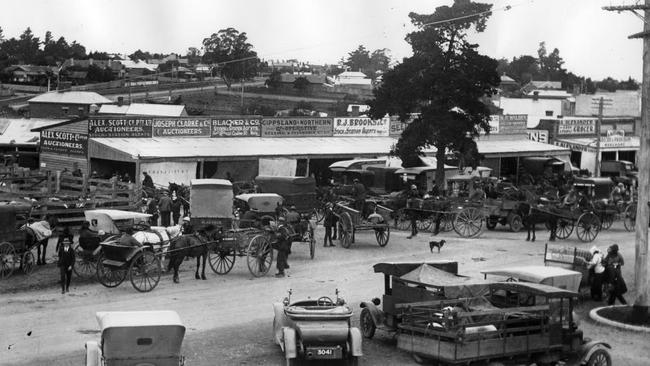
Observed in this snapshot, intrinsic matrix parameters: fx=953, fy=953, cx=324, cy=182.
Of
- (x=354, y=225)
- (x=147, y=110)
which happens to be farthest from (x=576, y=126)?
(x=354, y=225)

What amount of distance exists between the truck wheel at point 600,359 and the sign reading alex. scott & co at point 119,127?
94.2 feet

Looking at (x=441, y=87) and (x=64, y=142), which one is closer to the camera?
(x=441, y=87)

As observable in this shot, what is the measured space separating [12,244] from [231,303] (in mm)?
6076

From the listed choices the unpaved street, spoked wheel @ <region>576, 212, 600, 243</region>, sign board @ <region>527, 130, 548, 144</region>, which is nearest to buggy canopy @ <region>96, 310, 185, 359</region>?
the unpaved street

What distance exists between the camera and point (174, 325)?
42.3 feet

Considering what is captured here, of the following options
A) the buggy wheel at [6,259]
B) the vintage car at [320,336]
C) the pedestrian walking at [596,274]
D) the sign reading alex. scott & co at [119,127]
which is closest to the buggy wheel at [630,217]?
the pedestrian walking at [596,274]

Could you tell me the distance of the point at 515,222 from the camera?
33938 millimetres

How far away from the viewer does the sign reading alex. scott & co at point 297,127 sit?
47500 millimetres

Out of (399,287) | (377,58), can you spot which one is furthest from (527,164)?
(377,58)

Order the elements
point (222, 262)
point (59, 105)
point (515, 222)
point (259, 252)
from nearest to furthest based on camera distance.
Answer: point (259, 252), point (222, 262), point (515, 222), point (59, 105)

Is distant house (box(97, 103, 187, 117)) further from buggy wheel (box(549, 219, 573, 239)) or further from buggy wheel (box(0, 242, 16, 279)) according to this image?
buggy wheel (box(0, 242, 16, 279))

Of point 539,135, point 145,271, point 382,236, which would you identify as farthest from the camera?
point 539,135

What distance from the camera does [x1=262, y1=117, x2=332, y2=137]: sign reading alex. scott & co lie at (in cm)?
4750

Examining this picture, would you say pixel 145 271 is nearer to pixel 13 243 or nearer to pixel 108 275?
pixel 108 275
